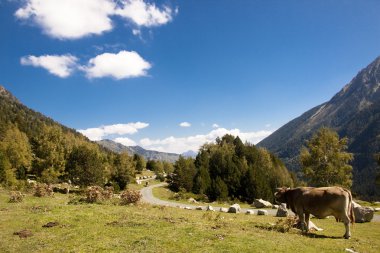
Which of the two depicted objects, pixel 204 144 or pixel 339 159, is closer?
pixel 339 159

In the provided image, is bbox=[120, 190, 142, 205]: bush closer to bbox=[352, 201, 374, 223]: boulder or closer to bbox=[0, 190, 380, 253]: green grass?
bbox=[0, 190, 380, 253]: green grass

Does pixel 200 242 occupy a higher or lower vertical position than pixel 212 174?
lower

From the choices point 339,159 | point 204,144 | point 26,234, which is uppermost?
point 204,144

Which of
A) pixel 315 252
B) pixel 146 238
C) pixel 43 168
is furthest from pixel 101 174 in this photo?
pixel 315 252

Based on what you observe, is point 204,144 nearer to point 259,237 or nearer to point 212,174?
point 212,174

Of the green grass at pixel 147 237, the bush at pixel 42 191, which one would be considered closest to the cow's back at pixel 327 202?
the green grass at pixel 147 237

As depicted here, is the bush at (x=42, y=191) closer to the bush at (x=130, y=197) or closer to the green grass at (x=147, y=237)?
the bush at (x=130, y=197)

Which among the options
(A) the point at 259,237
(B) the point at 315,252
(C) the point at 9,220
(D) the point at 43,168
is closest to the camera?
(B) the point at 315,252

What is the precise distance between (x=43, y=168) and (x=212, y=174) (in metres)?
40.7

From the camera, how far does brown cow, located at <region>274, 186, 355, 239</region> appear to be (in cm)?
1895

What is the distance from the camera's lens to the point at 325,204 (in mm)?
19312

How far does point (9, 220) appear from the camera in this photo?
22578 millimetres

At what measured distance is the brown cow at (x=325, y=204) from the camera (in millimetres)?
18953

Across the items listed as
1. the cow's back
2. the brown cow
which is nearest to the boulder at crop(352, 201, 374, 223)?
the brown cow
